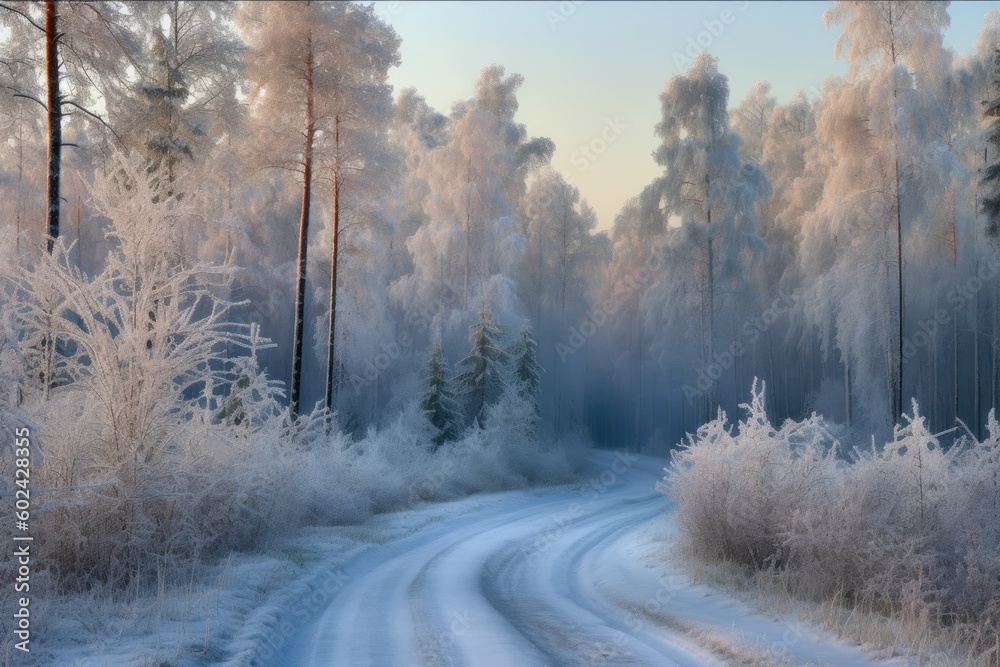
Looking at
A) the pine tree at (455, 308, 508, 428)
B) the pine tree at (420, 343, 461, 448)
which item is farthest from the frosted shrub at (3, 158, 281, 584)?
the pine tree at (455, 308, 508, 428)

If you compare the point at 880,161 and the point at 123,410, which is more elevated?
the point at 880,161


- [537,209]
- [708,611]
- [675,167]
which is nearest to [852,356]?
[675,167]

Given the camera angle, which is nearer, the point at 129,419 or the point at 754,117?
the point at 129,419

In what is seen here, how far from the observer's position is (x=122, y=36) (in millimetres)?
12359

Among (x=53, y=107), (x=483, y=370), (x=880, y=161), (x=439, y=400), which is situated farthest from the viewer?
(x=483, y=370)

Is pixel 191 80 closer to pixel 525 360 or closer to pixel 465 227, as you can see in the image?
pixel 465 227

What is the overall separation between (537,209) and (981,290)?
72.8 ft

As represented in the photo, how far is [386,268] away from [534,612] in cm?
3045

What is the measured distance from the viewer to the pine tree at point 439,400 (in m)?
29.2

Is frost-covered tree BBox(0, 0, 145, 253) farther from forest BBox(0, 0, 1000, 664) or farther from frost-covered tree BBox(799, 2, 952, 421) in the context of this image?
frost-covered tree BBox(799, 2, 952, 421)

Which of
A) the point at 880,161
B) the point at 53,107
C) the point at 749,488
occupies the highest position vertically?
the point at 880,161

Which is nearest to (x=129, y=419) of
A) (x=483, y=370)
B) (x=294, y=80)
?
(x=294, y=80)

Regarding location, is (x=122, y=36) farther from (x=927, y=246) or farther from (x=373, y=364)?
(x=927, y=246)

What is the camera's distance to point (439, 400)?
29344mm
